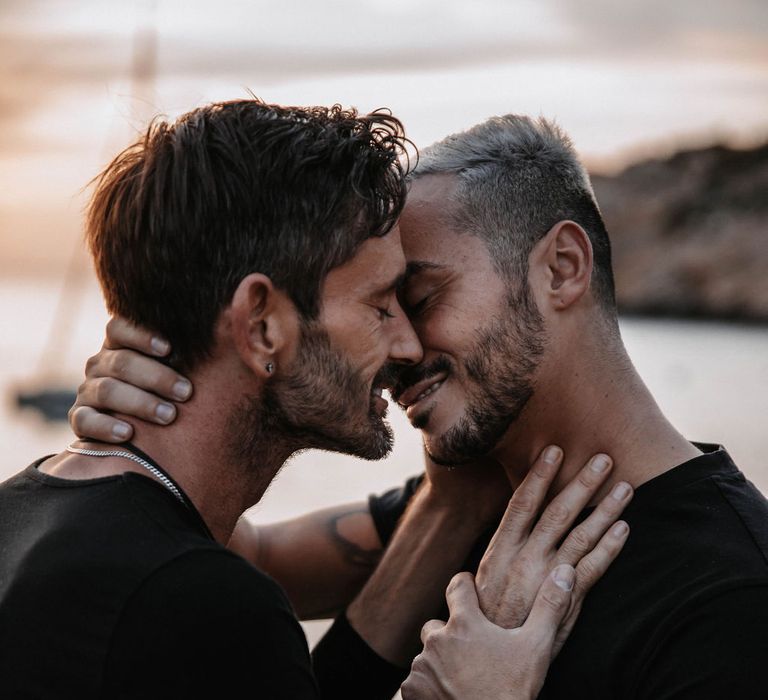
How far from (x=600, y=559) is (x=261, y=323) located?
101 cm

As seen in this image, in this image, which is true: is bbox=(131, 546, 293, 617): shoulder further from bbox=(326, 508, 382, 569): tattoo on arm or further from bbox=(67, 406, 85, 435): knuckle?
bbox=(326, 508, 382, 569): tattoo on arm

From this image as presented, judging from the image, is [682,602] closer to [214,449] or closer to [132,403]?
[214,449]

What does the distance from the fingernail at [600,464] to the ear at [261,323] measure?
90 cm

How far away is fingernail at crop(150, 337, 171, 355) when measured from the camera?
2576 millimetres

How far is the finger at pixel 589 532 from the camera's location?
2719mm

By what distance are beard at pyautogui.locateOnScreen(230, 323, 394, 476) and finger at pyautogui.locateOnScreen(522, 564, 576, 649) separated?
59 cm

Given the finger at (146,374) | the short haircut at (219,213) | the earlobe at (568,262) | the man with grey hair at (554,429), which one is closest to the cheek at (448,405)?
the man with grey hair at (554,429)

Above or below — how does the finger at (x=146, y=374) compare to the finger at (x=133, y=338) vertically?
below

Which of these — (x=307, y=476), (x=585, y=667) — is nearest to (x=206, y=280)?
(x=585, y=667)

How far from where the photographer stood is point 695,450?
2871 mm

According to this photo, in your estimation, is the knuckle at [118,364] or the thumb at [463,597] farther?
the thumb at [463,597]

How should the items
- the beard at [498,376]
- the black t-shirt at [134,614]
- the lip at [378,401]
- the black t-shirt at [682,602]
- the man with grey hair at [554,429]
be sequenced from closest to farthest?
the black t-shirt at [134,614] → the black t-shirt at [682,602] → the man with grey hair at [554,429] → the lip at [378,401] → the beard at [498,376]

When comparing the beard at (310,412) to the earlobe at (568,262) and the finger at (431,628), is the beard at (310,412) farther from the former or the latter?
the earlobe at (568,262)

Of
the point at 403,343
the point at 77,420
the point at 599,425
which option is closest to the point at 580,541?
the point at 599,425
